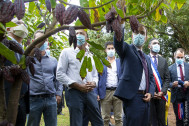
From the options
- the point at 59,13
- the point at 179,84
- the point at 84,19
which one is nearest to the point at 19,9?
the point at 59,13

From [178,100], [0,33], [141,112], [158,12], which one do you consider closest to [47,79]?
[141,112]

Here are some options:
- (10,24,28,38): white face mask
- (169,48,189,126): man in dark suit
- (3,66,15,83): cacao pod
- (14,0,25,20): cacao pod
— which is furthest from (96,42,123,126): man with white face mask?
(14,0,25,20): cacao pod

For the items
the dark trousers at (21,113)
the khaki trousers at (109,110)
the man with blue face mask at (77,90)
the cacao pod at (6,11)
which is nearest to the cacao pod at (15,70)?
the cacao pod at (6,11)

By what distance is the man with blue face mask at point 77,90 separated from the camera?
2996mm

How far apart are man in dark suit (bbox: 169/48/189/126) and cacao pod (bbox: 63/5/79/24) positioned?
447 centimetres

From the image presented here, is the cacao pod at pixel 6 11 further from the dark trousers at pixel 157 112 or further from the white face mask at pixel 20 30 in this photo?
the dark trousers at pixel 157 112

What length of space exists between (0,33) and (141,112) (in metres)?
2.15

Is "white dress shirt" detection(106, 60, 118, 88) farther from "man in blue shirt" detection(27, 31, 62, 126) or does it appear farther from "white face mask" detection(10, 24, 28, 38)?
"white face mask" detection(10, 24, 28, 38)

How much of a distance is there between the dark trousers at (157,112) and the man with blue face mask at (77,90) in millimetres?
1516

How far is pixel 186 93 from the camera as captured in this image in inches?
194

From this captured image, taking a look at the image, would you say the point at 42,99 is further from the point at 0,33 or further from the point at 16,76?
the point at 0,33

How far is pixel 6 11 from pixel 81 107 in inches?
90.1

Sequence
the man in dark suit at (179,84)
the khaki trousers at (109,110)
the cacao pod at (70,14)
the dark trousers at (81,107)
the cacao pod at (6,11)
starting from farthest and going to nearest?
the man in dark suit at (179,84) → the khaki trousers at (109,110) → the dark trousers at (81,107) → the cacao pod at (70,14) → the cacao pod at (6,11)

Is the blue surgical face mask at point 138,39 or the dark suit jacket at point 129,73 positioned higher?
the blue surgical face mask at point 138,39
